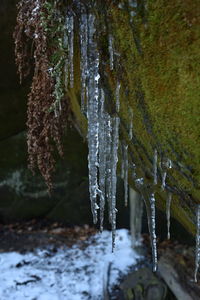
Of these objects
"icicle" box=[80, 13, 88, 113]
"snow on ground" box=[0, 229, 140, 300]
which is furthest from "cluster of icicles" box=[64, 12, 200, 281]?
"snow on ground" box=[0, 229, 140, 300]

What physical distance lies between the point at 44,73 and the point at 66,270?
349 centimetres

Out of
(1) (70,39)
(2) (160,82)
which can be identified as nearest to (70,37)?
(1) (70,39)

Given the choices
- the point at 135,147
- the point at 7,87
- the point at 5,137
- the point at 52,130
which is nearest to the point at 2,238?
the point at 5,137

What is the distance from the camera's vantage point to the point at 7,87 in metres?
5.47

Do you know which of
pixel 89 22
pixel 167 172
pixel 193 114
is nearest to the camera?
pixel 193 114

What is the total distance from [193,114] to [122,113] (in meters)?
0.40

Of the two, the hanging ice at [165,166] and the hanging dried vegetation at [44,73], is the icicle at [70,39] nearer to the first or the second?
the hanging dried vegetation at [44,73]

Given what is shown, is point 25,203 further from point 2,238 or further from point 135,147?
point 135,147

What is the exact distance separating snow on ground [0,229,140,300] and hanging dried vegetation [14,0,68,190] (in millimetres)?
2471

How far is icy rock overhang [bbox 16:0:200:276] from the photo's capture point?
1.55 metres

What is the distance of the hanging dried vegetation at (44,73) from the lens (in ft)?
6.40

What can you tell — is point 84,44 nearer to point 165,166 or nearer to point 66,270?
point 165,166

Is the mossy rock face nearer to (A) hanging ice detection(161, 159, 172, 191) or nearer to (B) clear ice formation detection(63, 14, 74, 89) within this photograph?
(A) hanging ice detection(161, 159, 172, 191)

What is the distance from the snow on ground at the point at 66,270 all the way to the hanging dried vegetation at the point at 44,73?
2.47 meters
